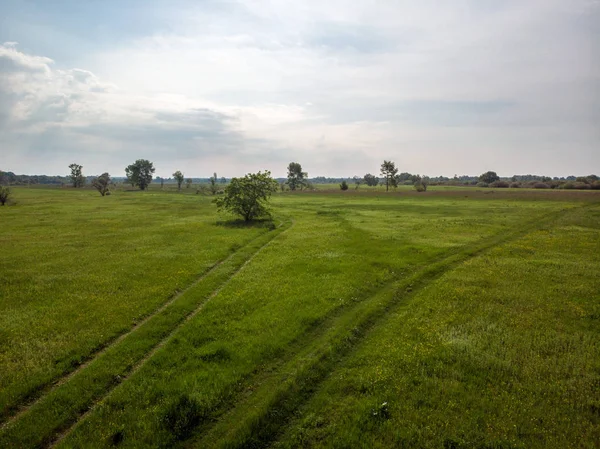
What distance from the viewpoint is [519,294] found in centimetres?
2342

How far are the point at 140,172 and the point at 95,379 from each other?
649 feet

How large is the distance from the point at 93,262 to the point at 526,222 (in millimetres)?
59806

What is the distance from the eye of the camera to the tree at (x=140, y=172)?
189 m

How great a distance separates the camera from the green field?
464 inches

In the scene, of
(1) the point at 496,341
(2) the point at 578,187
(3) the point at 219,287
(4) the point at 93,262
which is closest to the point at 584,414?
(1) the point at 496,341

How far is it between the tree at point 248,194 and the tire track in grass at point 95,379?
34.2 metres

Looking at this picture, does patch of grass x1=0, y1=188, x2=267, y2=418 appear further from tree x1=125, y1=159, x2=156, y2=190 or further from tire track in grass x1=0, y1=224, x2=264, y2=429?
tree x1=125, y1=159, x2=156, y2=190

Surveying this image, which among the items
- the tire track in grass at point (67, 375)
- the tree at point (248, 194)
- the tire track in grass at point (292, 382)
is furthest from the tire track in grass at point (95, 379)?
the tree at point (248, 194)

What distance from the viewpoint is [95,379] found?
47.2ft

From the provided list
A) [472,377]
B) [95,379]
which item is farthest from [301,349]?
[95,379]

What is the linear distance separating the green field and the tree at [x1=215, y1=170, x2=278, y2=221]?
23307 millimetres

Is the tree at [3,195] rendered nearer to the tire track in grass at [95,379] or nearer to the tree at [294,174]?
the tire track in grass at [95,379]

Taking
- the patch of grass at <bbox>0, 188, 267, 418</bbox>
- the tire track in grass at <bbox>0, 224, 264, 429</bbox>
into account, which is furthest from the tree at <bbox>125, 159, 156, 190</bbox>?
the tire track in grass at <bbox>0, 224, 264, 429</bbox>

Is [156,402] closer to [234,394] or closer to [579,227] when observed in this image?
[234,394]
